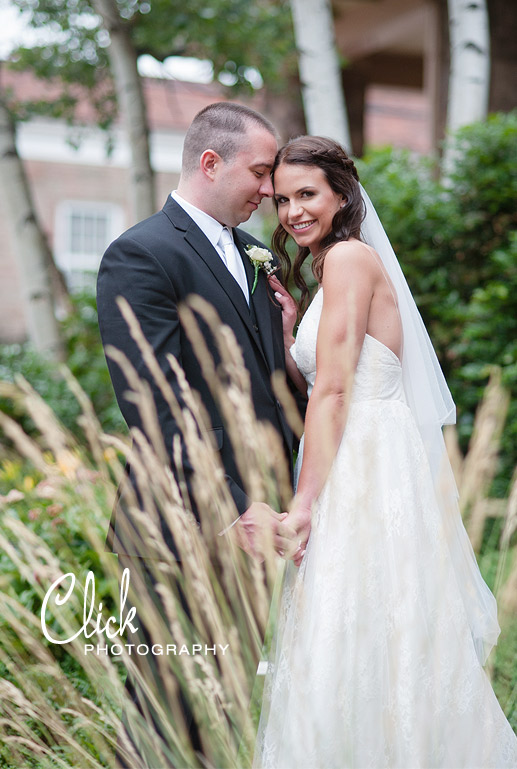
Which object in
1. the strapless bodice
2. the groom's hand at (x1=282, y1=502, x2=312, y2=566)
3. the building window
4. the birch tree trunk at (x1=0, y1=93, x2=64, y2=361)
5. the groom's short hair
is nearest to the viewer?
the groom's hand at (x1=282, y1=502, x2=312, y2=566)

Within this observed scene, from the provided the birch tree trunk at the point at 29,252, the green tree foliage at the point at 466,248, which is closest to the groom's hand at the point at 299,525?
the green tree foliage at the point at 466,248

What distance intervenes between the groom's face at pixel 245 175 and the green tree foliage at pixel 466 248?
9.54 ft

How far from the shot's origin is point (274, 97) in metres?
10.0

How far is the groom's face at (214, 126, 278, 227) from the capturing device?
2896 mm

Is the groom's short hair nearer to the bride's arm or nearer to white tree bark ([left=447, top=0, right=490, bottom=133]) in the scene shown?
the bride's arm

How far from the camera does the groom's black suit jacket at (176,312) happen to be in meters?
2.57

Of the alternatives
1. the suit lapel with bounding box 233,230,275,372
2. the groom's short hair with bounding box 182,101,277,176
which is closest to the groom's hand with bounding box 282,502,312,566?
the suit lapel with bounding box 233,230,275,372

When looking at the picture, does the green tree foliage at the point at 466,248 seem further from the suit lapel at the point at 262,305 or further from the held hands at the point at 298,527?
the held hands at the point at 298,527

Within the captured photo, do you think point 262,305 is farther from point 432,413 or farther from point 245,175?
point 432,413

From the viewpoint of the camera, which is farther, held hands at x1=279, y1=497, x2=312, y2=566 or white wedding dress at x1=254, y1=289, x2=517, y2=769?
held hands at x1=279, y1=497, x2=312, y2=566

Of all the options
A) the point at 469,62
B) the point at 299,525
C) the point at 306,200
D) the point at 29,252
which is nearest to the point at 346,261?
the point at 306,200

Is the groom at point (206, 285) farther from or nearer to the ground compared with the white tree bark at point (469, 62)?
nearer to the ground

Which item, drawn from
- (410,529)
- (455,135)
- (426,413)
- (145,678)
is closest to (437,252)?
(455,135)

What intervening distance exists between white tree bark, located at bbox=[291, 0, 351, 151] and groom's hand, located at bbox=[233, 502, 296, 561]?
4467mm
